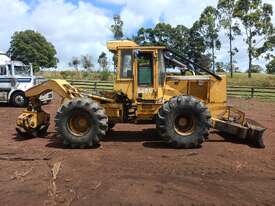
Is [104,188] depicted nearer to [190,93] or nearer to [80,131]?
[80,131]

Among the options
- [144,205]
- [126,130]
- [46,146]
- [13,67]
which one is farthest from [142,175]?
[13,67]

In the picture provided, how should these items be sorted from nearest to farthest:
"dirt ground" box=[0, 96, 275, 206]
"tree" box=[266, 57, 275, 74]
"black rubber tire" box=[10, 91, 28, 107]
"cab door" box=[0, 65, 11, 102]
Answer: "dirt ground" box=[0, 96, 275, 206] → "black rubber tire" box=[10, 91, 28, 107] → "cab door" box=[0, 65, 11, 102] → "tree" box=[266, 57, 275, 74]

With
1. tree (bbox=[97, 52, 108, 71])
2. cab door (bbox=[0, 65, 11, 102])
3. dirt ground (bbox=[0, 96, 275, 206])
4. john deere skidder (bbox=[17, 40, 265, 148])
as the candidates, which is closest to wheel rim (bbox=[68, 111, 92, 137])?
john deere skidder (bbox=[17, 40, 265, 148])

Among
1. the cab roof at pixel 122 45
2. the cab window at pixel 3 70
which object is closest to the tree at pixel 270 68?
the cab window at pixel 3 70

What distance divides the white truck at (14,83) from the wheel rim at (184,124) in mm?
13433

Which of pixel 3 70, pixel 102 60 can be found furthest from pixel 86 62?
pixel 3 70

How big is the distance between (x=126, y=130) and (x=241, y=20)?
41.3 m

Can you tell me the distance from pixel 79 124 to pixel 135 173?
3528 millimetres

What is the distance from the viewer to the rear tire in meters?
24.9

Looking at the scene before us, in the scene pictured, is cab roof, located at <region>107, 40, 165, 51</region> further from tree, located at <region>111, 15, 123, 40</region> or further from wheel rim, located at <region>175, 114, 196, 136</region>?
tree, located at <region>111, 15, 123, 40</region>

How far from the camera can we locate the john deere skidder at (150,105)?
1239cm

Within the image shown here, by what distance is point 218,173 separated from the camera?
965 cm

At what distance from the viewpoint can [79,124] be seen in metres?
12.7

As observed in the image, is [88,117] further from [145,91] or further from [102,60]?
A: [102,60]
